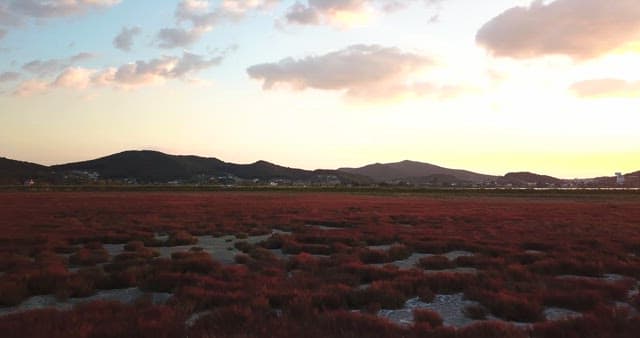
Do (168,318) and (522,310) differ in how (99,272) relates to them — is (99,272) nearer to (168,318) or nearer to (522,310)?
(168,318)

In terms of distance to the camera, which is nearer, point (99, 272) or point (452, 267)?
point (99, 272)

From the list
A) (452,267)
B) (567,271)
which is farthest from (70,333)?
(567,271)

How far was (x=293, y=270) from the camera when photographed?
16.9 metres

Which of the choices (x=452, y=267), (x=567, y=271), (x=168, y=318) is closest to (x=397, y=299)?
(x=168, y=318)

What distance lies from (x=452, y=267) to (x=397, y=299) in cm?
637

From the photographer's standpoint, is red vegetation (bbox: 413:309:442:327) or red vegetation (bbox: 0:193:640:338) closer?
red vegetation (bbox: 0:193:640:338)

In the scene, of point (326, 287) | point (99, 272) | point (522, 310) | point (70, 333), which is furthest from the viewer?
point (99, 272)

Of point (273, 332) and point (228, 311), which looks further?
point (228, 311)

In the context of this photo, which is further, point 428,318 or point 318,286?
point 318,286

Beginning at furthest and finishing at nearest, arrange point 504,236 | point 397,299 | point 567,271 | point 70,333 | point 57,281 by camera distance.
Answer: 1. point 504,236
2. point 567,271
3. point 57,281
4. point 397,299
5. point 70,333

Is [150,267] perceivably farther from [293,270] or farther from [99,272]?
[293,270]

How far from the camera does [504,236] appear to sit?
89.6 ft

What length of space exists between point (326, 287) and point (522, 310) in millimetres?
4503

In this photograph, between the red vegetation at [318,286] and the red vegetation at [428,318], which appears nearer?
the red vegetation at [318,286]
